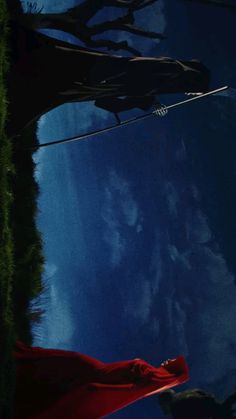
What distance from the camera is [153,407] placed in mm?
4527

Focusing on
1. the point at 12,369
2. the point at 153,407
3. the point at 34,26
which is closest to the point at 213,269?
the point at 153,407

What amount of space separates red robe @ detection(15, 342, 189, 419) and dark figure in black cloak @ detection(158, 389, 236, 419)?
2.31 ft

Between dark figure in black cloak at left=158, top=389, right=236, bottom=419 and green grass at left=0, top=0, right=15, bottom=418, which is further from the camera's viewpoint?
dark figure in black cloak at left=158, top=389, right=236, bottom=419

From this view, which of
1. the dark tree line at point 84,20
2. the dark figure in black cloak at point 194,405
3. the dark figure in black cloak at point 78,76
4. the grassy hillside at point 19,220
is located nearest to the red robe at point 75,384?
the grassy hillside at point 19,220

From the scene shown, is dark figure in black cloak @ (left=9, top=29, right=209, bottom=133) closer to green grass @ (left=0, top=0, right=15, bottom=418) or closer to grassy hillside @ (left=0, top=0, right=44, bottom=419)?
grassy hillside @ (left=0, top=0, right=44, bottom=419)

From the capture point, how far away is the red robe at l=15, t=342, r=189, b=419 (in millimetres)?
3549

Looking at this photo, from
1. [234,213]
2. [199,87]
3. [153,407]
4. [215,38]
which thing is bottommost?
[153,407]

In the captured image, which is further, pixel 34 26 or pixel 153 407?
pixel 153 407

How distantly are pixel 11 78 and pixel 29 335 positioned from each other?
7.40 ft

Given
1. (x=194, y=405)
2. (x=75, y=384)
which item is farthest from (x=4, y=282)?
(x=194, y=405)

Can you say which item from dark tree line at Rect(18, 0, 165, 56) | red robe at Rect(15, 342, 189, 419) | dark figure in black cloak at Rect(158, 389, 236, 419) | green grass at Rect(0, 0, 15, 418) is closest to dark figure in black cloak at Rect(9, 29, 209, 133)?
dark tree line at Rect(18, 0, 165, 56)

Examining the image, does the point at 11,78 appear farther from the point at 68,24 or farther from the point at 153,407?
the point at 153,407

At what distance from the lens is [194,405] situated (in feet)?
14.6

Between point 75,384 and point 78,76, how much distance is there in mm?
2481
